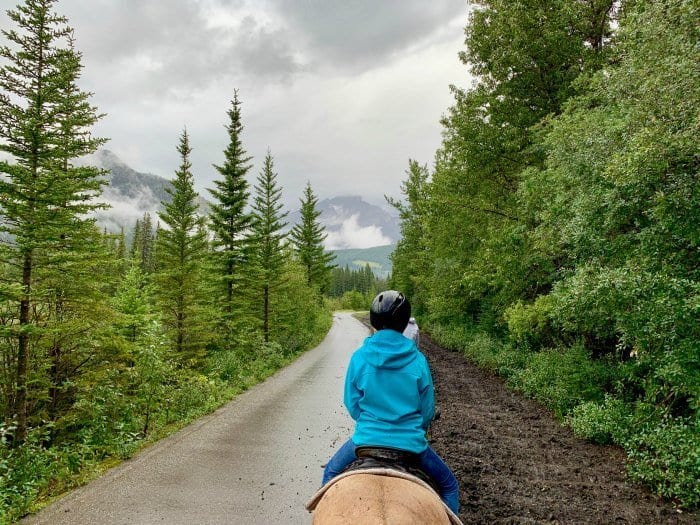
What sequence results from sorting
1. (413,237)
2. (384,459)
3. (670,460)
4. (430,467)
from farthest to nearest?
(413,237)
(670,460)
(430,467)
(384,459)

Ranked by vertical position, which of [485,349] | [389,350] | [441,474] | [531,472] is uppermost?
[389,350]

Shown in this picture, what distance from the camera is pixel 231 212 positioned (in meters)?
19.9

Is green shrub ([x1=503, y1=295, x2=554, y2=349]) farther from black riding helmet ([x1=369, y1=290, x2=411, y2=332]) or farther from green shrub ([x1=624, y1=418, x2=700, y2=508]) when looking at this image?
black riding helmet ([x1=369, y1=290, x2=411, y2=332])

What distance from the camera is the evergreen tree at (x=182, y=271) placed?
17.3 metres

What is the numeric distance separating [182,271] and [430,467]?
642 inches

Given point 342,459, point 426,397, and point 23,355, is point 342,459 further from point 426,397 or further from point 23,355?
point 23,355

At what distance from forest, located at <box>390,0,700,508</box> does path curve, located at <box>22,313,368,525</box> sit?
516cm

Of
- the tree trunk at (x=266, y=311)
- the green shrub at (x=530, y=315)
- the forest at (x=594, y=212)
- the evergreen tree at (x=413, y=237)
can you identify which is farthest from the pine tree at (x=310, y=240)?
the green shrub at (x=530, y=315)

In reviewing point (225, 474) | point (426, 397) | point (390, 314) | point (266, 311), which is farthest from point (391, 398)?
point (266, 311)

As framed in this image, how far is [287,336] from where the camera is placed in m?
25.4

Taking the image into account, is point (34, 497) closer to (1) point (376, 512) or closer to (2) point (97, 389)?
(2) point (97, 389)

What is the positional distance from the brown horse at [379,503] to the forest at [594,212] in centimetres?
510

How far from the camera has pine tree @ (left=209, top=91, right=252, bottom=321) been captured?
65.1 ft

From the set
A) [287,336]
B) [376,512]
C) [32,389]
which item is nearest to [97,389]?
[32,389]
